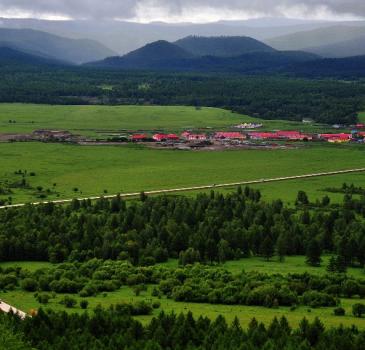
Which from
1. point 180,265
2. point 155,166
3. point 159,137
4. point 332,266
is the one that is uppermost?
point 159,137

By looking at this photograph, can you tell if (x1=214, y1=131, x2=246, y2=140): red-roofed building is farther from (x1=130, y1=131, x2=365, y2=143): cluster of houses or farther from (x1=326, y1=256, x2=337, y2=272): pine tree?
(x1=326, y1=256, x2=337, y2=272): pine tree

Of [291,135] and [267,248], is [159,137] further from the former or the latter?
[267,248]

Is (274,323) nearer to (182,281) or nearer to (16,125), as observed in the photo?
(182,281)

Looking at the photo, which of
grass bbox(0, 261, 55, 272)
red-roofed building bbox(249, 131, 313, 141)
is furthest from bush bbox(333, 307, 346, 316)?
red-roofed building bbox(249, 131, 313, 141)

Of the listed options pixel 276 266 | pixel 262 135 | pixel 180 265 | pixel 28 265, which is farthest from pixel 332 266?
pixel 262 135

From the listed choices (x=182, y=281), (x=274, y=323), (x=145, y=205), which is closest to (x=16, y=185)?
(x=145, y=205)

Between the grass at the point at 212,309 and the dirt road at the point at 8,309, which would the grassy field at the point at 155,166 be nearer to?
the grass at the point at 212,309

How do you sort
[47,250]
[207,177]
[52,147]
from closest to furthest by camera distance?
1. [47,250]
2. [207,177]
3. [52,147]

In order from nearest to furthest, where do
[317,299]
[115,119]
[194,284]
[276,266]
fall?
[317,299] → [194,284] → [276,266] → [115,119]
